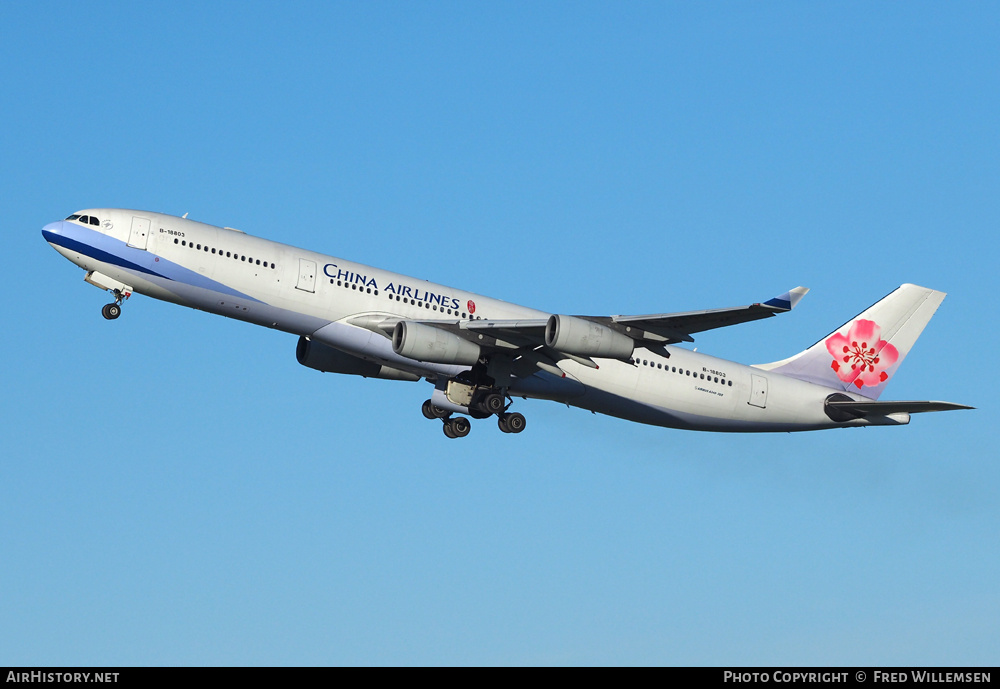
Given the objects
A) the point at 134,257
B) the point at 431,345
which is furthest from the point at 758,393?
the point at 134,257

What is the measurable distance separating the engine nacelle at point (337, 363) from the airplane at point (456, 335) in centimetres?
5

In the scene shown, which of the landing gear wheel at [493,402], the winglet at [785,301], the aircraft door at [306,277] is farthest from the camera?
the landing gear wheel at [493,402]

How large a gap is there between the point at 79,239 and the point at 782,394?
27075 millimetres

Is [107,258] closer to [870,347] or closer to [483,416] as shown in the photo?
[483,416]

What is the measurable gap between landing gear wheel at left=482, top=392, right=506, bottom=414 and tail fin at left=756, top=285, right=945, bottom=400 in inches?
484

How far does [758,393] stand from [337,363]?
54.4 ft

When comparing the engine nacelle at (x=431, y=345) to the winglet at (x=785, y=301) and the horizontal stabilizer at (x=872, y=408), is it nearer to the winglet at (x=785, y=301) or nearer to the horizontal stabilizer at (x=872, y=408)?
the winglet at (x=785, y=301)

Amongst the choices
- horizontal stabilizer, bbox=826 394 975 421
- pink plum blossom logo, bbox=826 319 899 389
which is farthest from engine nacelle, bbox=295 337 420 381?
pink plum blossom logo, bbox=826 319 899 389

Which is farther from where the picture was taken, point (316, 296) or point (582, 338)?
point (316, 296)

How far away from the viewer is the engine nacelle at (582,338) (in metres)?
39.6

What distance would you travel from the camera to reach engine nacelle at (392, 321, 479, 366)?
131ft

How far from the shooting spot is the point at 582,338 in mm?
39656

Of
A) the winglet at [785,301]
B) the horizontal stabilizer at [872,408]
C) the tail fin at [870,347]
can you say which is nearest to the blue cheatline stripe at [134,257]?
the winglet at [785,301]

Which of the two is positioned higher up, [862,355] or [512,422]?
[862,355]
